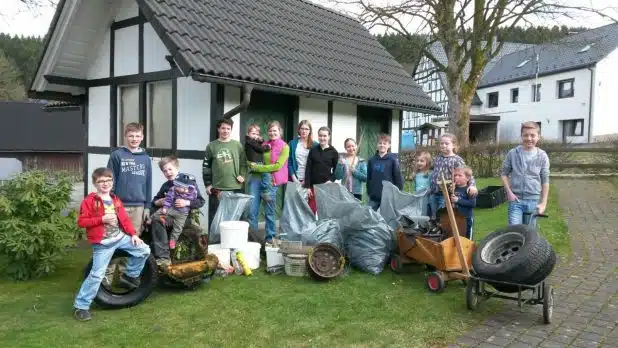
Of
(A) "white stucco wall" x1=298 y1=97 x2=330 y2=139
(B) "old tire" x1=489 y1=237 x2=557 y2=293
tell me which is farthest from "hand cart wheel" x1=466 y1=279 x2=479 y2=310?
(A) "white stucco wall" x1=298 y1=97 x2=330 y2=139

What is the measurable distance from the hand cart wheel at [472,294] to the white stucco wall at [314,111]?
5.05 m

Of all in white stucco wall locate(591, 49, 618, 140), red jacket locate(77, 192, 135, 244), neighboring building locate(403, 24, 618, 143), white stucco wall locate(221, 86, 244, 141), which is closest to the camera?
red jacket locate(77, 192, 135, 244)

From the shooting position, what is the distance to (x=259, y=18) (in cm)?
988

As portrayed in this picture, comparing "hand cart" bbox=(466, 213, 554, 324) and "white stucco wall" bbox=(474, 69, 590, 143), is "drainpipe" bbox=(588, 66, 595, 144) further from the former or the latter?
"hand cart" bbox=(466, 213, 554, 324)

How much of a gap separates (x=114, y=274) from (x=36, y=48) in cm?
5730

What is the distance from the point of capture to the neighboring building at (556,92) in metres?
31.5

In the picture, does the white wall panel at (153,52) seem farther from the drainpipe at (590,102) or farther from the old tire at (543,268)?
the drainpipe at (590,102)

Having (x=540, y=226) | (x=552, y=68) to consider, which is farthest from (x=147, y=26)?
(x=552, y=68)

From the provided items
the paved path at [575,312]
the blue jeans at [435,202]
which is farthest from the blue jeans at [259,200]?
the paved path at [575,312]

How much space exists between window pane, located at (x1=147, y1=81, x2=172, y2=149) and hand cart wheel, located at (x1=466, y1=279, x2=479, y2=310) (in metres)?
5.34

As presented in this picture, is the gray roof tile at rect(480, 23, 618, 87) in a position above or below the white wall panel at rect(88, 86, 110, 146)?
above

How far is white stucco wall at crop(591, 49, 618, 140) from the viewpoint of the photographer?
103 ft

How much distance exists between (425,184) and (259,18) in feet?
16.4

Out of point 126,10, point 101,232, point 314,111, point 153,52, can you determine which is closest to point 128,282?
point 101,232
